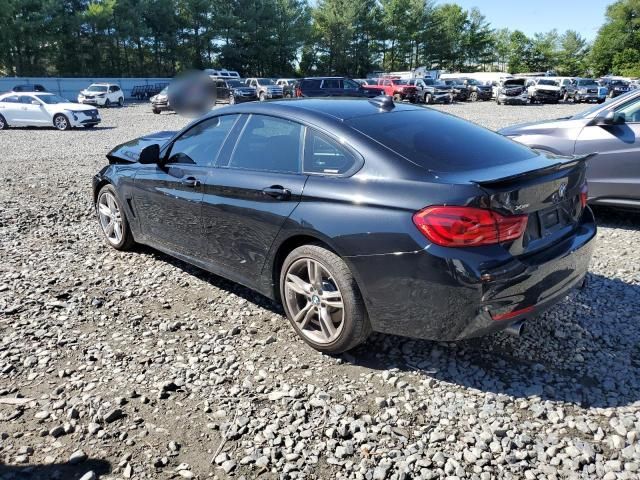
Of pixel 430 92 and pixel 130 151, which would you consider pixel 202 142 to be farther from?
pixel 430 92

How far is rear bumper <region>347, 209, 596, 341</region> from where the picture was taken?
2641 mm

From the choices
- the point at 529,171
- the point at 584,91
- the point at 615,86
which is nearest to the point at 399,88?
the point at 584,91

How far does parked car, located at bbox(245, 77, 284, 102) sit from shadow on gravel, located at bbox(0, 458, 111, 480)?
34.0 m

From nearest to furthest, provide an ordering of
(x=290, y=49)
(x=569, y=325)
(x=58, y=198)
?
(x=569, y=325) → (x=58, y=198) → (x=290, y=49)

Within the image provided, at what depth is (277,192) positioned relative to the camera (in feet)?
10.9

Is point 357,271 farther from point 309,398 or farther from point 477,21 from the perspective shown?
point 477,21

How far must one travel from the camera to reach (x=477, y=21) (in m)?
85.5

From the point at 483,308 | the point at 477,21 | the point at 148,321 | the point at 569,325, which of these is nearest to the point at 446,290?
the point at 483,308

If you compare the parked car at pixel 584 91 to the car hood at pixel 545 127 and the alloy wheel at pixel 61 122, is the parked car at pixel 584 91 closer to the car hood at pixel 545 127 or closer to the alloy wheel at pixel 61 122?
the alloy wheel at pixel 61 122

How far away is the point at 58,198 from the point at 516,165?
6973mm

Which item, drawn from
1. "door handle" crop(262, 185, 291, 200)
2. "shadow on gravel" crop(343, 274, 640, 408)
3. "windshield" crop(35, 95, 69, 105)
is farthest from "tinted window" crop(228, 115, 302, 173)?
"windshield" crop(35, 95, 69, 105)

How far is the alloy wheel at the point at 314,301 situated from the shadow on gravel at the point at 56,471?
1.41 metres

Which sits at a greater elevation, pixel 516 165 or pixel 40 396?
pixel 516 165

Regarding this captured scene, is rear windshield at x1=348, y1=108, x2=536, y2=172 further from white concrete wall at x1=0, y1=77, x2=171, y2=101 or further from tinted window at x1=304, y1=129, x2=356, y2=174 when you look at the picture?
white concrete wall at x1=0, y1=77, x2=171, y2=101
